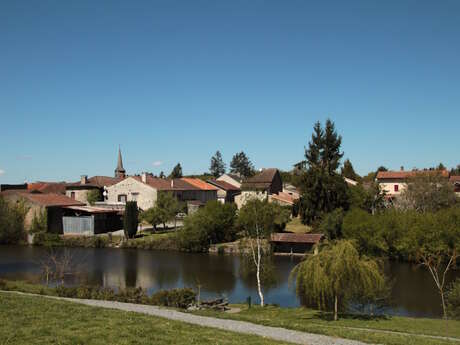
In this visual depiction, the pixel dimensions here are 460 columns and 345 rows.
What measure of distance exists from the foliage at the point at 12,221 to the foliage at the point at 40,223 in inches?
53.8

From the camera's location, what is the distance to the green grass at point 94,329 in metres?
11.6

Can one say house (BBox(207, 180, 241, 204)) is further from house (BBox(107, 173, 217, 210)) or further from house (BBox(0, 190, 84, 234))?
house (BBox(0, 190, 84, 234))

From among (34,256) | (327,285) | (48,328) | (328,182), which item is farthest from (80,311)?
(328,182)

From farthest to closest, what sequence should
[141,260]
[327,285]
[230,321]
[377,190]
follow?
[377,190], [141,260], [327,285], [230,321]

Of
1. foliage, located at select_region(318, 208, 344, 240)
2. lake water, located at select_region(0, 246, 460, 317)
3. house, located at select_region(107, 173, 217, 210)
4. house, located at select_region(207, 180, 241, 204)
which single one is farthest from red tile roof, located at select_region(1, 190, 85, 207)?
foliage, located at select_region(318, 208, 344, 240)

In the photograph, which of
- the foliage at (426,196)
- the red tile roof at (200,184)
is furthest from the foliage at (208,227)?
the red tile roof at (200,184)

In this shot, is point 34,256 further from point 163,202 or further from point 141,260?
point 163,202

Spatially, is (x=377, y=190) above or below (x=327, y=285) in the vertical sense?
Result: above

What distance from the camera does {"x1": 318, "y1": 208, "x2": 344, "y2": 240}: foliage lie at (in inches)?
1818

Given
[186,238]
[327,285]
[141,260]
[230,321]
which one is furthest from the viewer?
[186,238]

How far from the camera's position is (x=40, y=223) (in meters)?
54.6

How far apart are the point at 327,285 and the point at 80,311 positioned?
375 inches

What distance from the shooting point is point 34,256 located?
44.5 meters

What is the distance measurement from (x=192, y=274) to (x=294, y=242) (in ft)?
45.3
